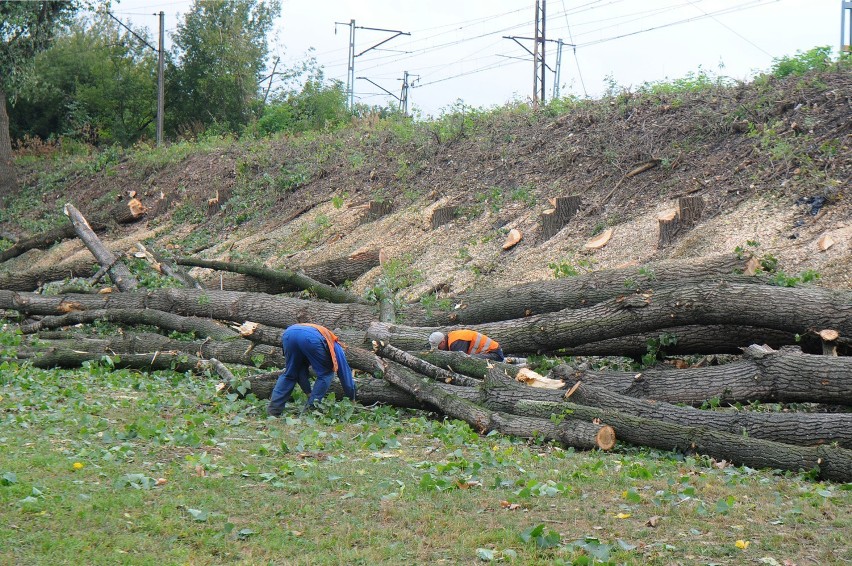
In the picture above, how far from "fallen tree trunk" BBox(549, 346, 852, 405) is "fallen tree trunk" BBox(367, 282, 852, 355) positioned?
439mm

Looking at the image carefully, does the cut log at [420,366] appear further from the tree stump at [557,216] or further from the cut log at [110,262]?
the cut log at [110,262]

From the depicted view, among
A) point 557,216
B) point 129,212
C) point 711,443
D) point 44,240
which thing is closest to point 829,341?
point 711,443

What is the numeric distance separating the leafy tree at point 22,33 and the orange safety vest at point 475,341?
74.7 feet

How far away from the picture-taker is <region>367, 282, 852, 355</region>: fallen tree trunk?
344 inches

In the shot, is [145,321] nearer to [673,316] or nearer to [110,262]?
[110,262]

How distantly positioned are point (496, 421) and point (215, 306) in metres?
6.80

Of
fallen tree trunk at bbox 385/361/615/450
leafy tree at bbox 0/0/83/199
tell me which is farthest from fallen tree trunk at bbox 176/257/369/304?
leafy tree at bbox 0/0/83/199

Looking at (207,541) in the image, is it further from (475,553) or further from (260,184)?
(260,184)

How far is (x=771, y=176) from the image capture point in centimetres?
1337

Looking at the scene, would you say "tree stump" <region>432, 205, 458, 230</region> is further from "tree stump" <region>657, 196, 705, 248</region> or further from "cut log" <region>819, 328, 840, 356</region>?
"cut log" <region>819, 328, 840, 356</region>

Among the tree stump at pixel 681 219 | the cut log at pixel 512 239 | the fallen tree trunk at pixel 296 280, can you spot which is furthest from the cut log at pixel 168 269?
the tree stump at pixel 681 219

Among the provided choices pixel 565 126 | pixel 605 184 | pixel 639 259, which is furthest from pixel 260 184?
pixel 639 259

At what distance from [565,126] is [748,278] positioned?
9.49 metres

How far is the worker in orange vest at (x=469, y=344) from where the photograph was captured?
34.1 ft
